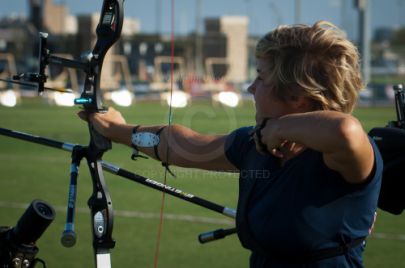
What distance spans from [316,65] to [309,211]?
48 centimetres

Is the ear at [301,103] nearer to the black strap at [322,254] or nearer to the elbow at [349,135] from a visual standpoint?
the elbow at [349,135]

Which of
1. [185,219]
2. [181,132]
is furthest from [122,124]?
[185,219]

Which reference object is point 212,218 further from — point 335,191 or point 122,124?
point 335,191

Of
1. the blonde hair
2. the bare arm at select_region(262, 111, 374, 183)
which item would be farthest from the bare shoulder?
the blonde hair

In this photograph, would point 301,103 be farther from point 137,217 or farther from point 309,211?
point 137,217

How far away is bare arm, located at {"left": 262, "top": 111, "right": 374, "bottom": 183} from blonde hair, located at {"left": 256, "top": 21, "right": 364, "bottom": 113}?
0.37 feet

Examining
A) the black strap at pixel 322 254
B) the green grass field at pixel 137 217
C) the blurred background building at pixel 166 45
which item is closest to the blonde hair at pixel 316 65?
the black strap at pixel 322 254

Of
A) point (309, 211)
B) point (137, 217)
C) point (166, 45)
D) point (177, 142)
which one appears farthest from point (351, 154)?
point (166, 45)

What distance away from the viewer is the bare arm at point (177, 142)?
2859 millimetres

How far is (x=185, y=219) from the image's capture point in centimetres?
716

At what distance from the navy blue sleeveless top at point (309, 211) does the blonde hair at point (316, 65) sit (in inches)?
8.0

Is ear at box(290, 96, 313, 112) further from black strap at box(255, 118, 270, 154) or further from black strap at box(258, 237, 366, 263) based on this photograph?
black strap at box(258, 237, 366, 263)

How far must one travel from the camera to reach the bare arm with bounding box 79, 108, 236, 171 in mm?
2859

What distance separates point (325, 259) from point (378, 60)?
2905 centimetres
